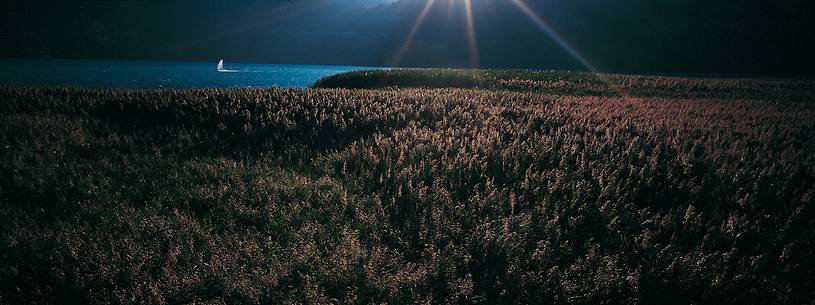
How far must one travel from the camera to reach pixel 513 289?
11.8 feet

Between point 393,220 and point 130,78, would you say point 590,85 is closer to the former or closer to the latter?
point 393,220

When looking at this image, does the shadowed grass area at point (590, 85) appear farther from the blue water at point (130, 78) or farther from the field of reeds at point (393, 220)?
the field of reeds at point (393, 220)

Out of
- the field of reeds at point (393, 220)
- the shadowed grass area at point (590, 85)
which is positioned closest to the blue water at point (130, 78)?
the shadowed grass area at point (590, 85)

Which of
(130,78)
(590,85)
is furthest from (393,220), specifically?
(130,78)

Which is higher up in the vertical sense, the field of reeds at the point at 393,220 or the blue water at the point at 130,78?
the blue water at the point at 130,78

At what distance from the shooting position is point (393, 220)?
199 inches

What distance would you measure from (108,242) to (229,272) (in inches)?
59.8

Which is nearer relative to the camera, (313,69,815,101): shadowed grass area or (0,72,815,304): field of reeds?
(0,72,815,304): field of reeds

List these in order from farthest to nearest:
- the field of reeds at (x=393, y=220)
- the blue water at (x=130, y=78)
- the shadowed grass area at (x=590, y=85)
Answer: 1. the blue water at (x=130, y=78)
2. the shadowed grass area at (x=590, y=85)
3. the field of reeds at (x=393, y=220)

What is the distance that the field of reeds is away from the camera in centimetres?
360

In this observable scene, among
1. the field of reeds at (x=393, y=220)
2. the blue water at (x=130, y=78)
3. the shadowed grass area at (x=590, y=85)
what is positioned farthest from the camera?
the blue water at (x=130, y=78)

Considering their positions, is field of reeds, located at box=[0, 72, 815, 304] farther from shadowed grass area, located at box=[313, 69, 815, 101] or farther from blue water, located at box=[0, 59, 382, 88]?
shadowed grass area, located at box=[313, 69, 815, 101]

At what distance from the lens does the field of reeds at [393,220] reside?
3.60 metres

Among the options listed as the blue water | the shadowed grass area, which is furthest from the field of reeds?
the shadowed grass area
